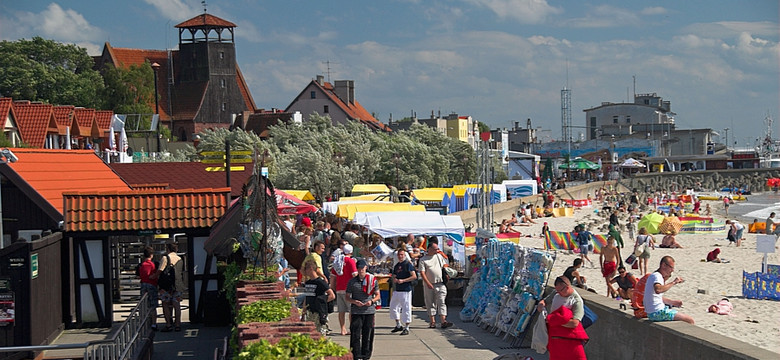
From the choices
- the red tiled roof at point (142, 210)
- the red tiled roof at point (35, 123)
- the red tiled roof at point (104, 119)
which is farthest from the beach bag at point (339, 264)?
the red tiled roof at point (104, 119)

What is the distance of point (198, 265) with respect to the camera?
14.9 metres

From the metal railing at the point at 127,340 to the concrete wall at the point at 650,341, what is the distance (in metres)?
5.90

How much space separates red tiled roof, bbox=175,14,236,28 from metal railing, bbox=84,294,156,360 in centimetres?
8474

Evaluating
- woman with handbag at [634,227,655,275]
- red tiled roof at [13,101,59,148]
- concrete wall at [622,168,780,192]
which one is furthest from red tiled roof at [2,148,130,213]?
concrete wall at [622,168,780,192]

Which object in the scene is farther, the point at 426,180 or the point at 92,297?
the point at 426,180

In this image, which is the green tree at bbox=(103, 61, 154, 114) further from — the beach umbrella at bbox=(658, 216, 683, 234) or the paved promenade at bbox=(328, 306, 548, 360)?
the paved promenade at bbox=(328, 306, 548, 360)

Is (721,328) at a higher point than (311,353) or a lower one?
lower

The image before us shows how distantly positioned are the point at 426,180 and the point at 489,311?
46908 mm

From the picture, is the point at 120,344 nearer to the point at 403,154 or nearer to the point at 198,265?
the point at 198,265

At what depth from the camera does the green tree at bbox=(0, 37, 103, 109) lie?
71000 mm

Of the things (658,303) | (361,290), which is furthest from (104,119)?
(658,303)

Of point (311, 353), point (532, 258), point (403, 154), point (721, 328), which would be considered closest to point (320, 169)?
point (403, 154)

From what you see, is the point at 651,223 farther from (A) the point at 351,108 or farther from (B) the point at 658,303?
(A) the point at 351,108

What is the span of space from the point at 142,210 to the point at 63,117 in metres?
31.2
